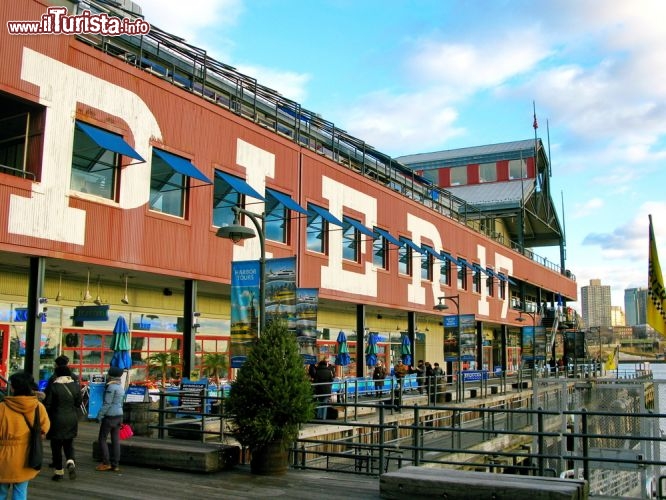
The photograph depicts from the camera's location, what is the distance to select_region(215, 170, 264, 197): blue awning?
832 inches

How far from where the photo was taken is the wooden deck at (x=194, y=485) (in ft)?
28.5

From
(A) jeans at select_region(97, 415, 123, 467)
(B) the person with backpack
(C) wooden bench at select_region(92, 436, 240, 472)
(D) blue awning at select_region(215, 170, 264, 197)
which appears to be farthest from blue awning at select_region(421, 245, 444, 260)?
(B) the person with backpack

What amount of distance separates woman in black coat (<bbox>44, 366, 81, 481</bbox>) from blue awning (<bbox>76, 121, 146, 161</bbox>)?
858 cm

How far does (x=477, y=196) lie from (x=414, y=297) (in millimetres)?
27373

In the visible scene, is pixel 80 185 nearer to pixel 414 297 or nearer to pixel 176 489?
pixel 176 489

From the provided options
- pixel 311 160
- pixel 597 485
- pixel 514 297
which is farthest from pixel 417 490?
pixel 514 297

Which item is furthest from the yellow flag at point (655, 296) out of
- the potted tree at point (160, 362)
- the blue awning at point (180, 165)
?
the potted tree at point (160, 362)

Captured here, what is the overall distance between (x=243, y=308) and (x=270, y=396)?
148 inches

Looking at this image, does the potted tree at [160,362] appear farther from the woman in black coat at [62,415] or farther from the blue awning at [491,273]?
the blue awning at [491,273]

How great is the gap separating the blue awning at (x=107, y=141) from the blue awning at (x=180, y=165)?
5.70 ft

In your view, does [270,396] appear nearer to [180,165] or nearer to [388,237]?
[180,165]

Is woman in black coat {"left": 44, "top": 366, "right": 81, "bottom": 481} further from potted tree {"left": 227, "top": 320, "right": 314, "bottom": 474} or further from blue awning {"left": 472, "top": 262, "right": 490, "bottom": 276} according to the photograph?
blue awning {"left": 472, "top": 262, "right": 490, "bottom": 276}

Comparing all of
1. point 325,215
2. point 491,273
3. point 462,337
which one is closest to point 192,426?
point 325,215

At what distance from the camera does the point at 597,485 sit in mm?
17094
